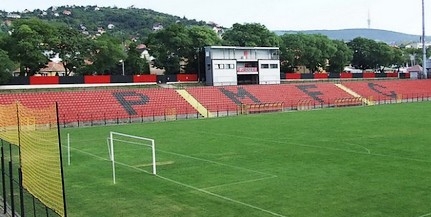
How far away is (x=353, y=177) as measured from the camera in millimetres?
16469

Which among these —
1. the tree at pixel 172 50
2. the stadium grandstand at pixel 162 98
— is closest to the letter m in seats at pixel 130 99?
the stadium grandstand at pixel 162 98

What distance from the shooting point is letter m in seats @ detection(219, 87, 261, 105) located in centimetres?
5630

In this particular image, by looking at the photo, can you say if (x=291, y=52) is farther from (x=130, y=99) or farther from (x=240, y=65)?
(x=130, y=99)

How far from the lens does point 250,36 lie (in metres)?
81.0

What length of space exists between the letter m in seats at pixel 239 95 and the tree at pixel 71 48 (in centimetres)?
2167

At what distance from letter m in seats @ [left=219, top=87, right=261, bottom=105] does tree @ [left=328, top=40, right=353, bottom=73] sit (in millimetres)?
37401

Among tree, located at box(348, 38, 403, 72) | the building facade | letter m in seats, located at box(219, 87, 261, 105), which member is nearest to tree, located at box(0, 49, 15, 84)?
the building facade

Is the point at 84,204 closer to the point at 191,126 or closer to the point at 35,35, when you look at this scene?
the point at 191,126

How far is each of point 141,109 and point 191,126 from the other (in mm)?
11967

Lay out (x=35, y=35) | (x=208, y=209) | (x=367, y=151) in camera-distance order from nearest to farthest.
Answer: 1. (x=208, y=209)
2. (x=367, y=151)
3. (x=35, y=35)

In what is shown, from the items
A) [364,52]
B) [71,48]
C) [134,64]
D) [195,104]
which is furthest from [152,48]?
[364,52]

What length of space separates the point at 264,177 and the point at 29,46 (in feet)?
165

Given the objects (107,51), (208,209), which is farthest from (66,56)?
(208,209)

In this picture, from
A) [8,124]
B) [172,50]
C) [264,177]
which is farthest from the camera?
[172,50]
